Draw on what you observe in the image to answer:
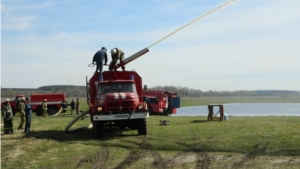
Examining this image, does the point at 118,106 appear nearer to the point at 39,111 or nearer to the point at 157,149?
the point at 157,149

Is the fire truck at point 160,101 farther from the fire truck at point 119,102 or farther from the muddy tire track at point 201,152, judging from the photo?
the muddy tire track at point 201,152

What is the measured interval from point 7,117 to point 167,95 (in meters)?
19.3

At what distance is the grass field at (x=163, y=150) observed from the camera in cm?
1070

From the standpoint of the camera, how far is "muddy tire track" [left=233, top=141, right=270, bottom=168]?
10123 millimetres

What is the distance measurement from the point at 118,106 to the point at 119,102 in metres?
0.16

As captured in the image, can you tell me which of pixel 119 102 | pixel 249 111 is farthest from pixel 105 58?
pixel 249 111

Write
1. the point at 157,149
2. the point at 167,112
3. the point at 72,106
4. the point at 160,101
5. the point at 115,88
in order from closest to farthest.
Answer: the point at 157,149 → the point at 115,88 → the point at 160,101 → the point at 72,106 → the point at 167,112

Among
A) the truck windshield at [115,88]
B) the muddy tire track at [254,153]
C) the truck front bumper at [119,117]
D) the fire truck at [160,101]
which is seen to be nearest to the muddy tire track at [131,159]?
the muddy tire track at [254,153]

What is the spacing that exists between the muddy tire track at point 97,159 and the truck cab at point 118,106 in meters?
3.09

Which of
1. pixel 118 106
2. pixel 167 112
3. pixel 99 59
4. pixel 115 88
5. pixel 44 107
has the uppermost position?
pixel 99 59

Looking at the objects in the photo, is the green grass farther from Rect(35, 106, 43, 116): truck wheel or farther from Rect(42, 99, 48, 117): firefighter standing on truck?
Rect(35, 106, 43, 116): truck wheel

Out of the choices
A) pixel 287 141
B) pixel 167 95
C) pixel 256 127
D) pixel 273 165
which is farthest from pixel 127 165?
pixel 167 95

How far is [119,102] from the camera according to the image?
640 inches

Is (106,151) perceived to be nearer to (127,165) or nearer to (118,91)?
(127,165)
